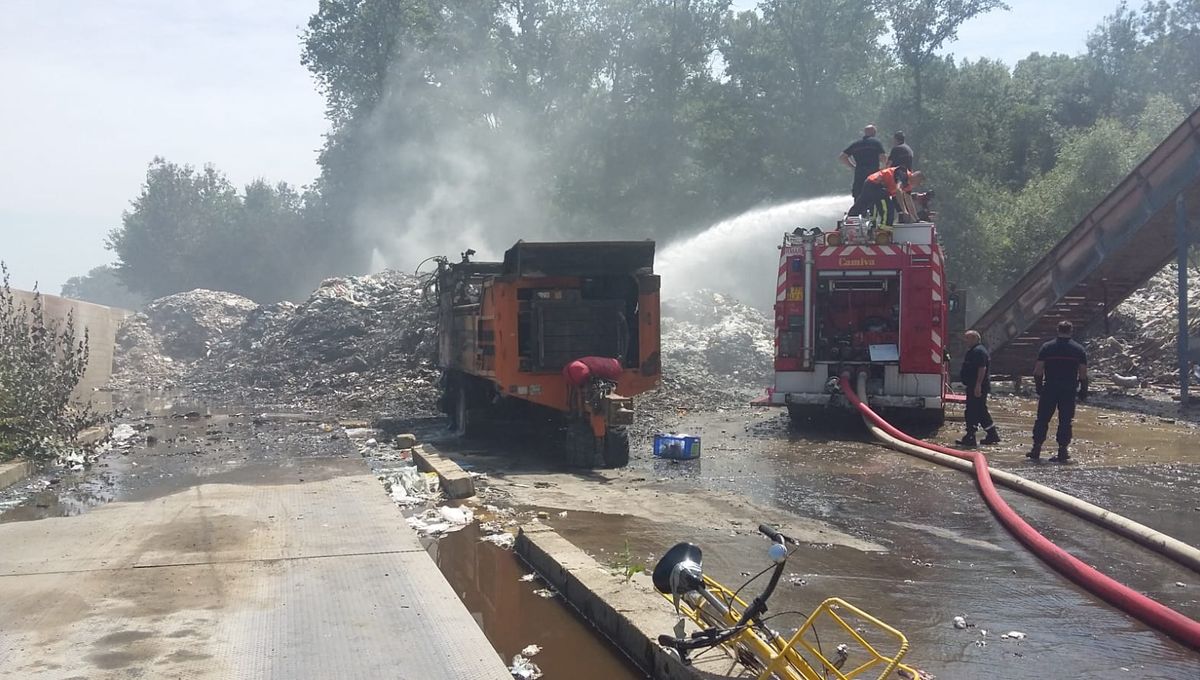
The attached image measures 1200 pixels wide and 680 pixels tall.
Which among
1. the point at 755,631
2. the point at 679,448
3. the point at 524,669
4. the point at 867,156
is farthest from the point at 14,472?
the point at 867,156

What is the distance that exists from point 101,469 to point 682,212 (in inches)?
1237

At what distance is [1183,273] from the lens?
1417 cm

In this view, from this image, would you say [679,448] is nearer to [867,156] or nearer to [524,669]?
[867,156]

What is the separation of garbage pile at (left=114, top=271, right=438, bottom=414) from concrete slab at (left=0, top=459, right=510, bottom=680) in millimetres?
8690

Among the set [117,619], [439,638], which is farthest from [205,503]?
[439,638]

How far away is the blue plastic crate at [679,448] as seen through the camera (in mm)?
10578

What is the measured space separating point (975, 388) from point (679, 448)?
347cm

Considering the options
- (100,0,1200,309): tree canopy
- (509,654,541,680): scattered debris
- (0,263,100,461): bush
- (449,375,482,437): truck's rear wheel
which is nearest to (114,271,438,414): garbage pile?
(449,375,482,437): truck's rear wheel

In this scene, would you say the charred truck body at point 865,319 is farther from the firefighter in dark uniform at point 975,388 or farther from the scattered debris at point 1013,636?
the scattered debris at point 1013,636

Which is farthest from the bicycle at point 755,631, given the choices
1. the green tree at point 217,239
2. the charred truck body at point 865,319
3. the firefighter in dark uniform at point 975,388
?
the green tree at point 217,239

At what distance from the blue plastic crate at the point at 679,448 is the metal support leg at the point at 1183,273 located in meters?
8.04

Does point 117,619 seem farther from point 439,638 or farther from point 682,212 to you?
point 682,212

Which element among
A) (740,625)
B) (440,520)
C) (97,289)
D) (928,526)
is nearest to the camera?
(740,625)

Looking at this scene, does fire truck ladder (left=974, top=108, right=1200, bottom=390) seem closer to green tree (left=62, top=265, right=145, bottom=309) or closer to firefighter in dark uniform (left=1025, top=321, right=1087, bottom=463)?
firefighter in dark uniform (left=1025, top=321, right=1087, bottom=463)
